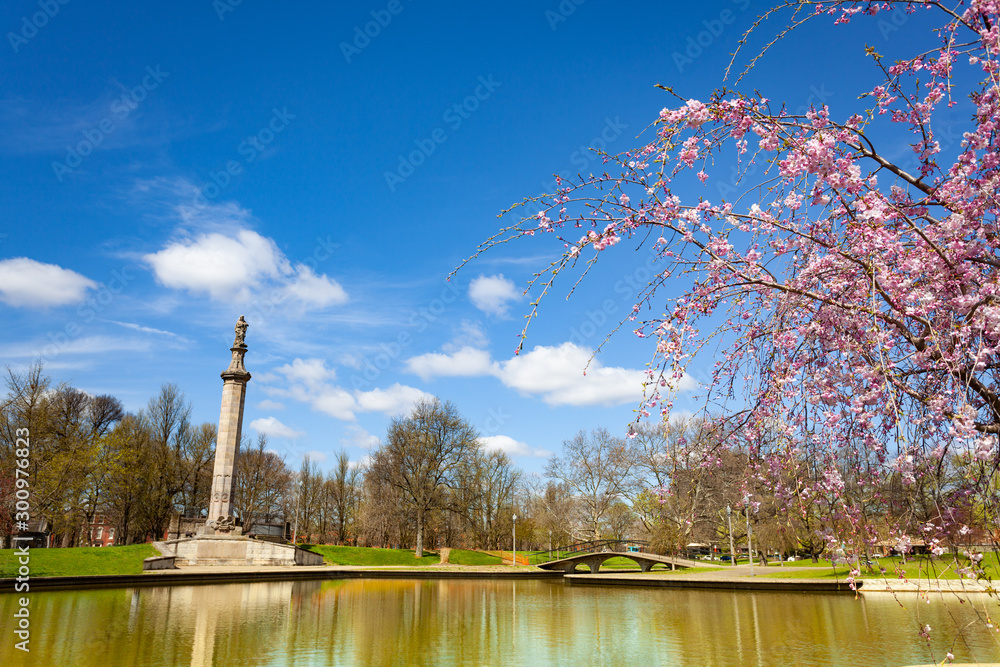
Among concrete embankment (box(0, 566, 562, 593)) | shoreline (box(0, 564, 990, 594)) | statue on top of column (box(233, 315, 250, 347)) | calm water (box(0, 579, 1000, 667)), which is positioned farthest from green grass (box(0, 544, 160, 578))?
A: statue on top of column (box(233, 315, 250, 347))

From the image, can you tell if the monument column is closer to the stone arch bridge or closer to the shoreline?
the shoreline

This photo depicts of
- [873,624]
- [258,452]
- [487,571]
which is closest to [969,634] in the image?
[873,624]

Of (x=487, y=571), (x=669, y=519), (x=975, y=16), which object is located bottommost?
(x=487, y=571)

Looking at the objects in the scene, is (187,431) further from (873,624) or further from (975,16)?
(975,16)

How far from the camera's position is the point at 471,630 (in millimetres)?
15500

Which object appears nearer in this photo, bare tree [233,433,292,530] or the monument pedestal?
the monument pedestal

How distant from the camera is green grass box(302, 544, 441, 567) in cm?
4281

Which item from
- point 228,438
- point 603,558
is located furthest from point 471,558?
point 228,438

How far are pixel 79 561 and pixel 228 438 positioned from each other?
30.4 feet

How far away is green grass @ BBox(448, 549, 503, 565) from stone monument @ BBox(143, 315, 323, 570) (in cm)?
1069

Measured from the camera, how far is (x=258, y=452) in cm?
6112

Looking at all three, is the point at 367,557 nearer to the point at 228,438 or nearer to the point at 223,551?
the point at 223,551

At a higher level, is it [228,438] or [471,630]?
[228,438]

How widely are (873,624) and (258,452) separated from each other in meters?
55.6
